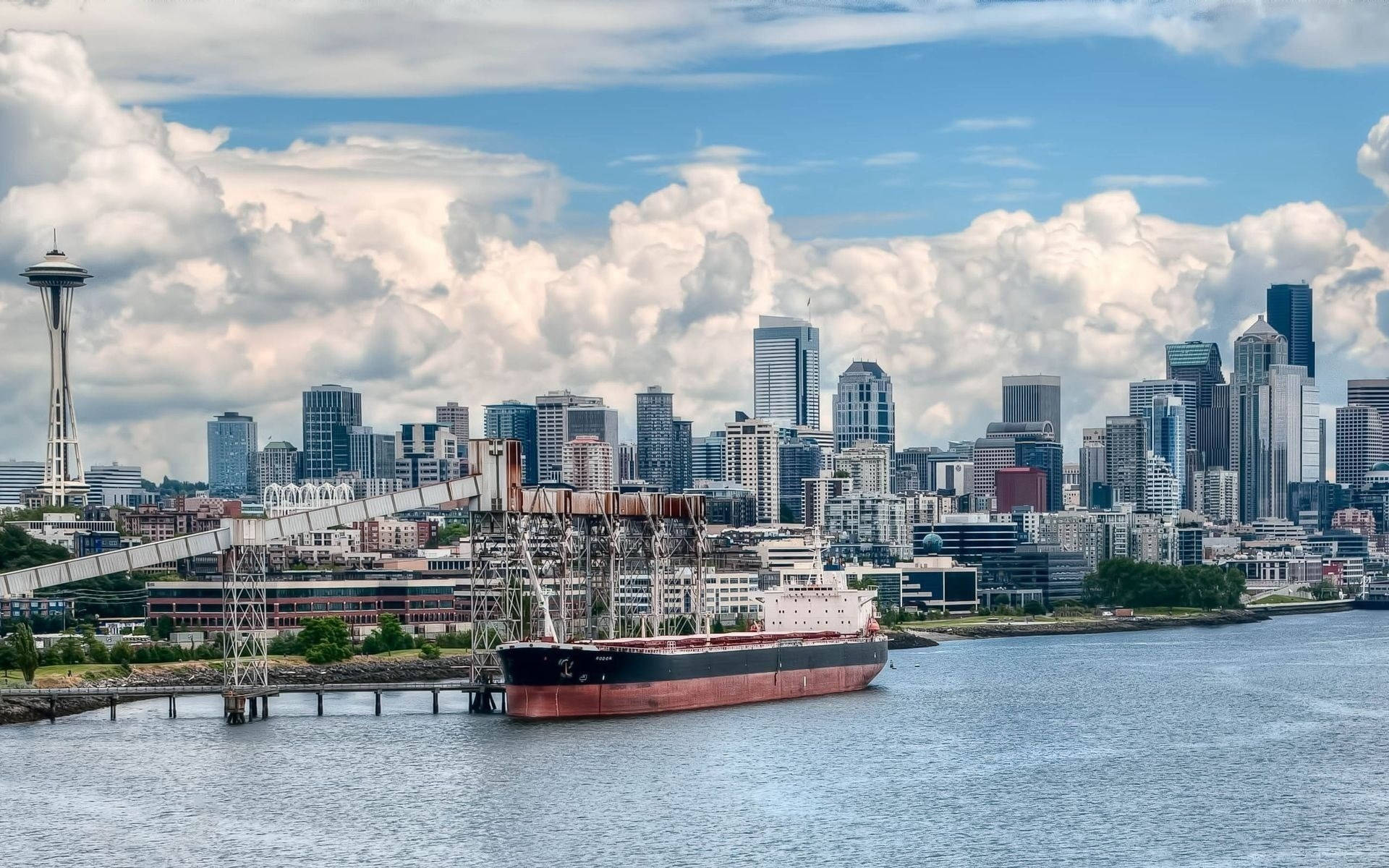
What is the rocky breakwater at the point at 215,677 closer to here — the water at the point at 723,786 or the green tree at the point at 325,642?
the green tree at the point at 325,642

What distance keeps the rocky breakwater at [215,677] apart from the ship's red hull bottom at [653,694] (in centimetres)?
1537

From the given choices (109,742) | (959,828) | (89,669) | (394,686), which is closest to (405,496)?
(394,686)

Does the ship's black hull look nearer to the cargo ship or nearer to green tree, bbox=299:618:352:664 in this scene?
the cargo ship

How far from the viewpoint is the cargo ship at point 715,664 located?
333 ft

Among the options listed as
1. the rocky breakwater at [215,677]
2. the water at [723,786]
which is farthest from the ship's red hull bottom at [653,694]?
the rocky breakwater at [215,677]

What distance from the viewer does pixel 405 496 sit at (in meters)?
109

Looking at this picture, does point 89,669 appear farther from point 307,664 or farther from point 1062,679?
point 1062,679

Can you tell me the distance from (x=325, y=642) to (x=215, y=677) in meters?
14.6

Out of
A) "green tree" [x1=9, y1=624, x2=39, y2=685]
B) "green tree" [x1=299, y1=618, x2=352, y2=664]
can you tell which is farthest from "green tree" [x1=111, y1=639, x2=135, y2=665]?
"green tree" [x1=299, y1=618, x2=352, y2=664]

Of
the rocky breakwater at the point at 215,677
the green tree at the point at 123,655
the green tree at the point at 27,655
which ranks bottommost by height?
the rocky breakwater at the point at 215,677

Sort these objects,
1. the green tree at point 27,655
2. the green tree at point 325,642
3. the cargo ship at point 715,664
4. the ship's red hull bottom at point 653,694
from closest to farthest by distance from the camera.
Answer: the cargo ship at point 715,664
the ship's red hull bottom at point 653,694
the green tree at point 27,655
the green tree at point 325,642

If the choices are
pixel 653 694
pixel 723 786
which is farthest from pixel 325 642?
pixel 723 786

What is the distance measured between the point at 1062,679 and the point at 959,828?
6826cm

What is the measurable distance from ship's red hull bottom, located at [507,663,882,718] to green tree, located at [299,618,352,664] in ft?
116
